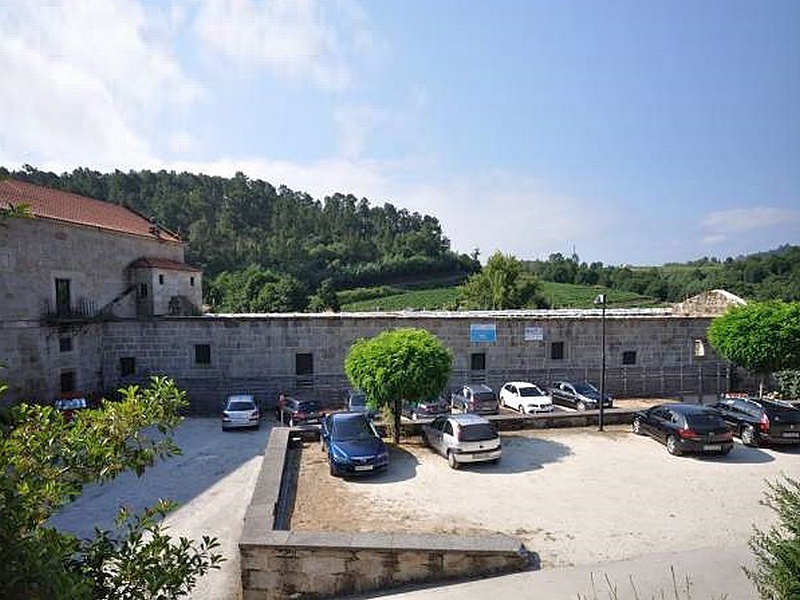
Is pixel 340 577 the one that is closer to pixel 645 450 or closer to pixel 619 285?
pixel 645 450

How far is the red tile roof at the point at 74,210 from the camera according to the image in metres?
22.5

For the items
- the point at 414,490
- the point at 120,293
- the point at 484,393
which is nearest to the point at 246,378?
the point at 120,293

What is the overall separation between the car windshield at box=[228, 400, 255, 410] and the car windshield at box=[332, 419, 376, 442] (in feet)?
24.4

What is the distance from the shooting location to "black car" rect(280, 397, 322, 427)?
63.4 ft

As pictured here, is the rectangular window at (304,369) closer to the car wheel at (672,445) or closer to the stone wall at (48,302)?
the stone wall at (48,302)

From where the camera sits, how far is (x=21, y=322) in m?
20.5

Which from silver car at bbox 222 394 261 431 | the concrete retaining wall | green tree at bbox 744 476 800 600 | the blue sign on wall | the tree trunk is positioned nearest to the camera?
green tree at bbox 744 476 800 600

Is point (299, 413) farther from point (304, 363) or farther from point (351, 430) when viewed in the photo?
point (351, 430)

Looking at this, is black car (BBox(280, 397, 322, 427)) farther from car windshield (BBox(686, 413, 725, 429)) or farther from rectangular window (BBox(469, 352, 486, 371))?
car windshield (BBox(686, 413, 725, 429))

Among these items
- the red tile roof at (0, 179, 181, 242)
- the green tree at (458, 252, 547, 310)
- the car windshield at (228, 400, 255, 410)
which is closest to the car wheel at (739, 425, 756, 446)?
the car windshield at (228, 400, 255, 410)

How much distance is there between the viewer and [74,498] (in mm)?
2934

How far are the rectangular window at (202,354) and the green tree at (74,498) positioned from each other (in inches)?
829

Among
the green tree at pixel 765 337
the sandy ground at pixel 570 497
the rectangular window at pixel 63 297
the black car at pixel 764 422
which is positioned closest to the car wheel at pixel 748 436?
the black car at pixel 764 422

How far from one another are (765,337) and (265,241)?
269 ft
